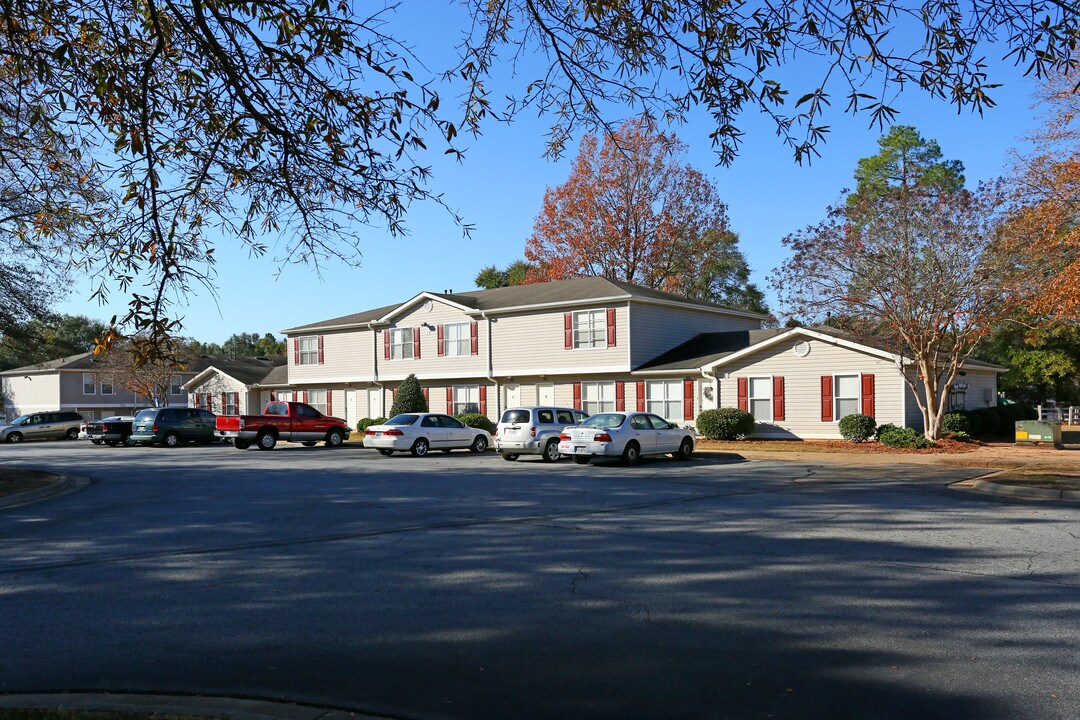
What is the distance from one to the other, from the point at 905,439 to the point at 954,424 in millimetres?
3338

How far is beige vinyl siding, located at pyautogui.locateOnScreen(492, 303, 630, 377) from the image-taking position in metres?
36.0

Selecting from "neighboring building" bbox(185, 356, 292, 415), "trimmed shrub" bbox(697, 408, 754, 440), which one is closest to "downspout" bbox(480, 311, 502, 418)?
"trimmed shrub" bbox(697, 408, 754, 440)

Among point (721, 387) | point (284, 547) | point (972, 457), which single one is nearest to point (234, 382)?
point (721, 387)

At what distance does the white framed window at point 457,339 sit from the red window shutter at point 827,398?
651 inches

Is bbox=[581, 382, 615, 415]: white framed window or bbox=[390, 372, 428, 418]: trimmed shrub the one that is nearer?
bbox=[581, 382, 615, 415]: white framed window

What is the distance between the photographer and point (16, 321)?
70.8ft

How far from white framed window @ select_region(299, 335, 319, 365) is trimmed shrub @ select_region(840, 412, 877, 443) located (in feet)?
94.4

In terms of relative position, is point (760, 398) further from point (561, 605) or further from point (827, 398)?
point (561, 605)

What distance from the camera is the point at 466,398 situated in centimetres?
4197

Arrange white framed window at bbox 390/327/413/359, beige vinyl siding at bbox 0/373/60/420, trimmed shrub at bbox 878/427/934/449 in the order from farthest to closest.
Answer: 1. beige vinyl siding at bbox 0/373/60/420
2. white framed window at bbox 390/327/413/359
3. trimmed shrub at bbox 878/427/934/449

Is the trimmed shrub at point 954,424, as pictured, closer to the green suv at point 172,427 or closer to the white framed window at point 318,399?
the green suv at point 172,427

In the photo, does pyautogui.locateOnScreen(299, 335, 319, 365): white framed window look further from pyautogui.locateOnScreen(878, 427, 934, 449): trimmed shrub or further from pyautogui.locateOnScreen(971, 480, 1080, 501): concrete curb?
pyautogui.locateOnScreen(971, 480, 1080, 501): concrete curb

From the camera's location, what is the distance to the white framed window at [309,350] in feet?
157

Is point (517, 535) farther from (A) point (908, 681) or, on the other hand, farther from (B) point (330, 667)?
(A) point (908, 681)
